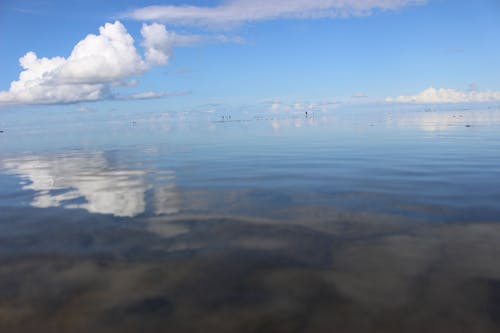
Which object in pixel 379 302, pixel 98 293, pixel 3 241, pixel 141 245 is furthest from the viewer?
Answer: pixel 3 241

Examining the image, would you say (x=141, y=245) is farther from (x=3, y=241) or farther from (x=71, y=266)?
(x=3, y=241)

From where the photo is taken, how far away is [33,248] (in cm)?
767

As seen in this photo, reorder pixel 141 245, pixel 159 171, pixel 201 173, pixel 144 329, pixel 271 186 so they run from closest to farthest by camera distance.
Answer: pixel 144 329
pixel 141 245
pixel 271 186
pixel 201 173
pixel 159 171

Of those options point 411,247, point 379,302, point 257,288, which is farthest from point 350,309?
point 411,247

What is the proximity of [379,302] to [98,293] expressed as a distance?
450 cm

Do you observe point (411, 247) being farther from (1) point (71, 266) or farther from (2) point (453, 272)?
(1) point (71, 266)

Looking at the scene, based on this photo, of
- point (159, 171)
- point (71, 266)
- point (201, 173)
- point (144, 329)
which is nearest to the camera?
point (144, 329)

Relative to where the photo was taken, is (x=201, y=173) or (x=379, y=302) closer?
(x=379, y=302)

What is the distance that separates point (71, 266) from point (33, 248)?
67.7 inches

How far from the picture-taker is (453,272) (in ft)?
19.3

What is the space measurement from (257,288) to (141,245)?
3.20 metres

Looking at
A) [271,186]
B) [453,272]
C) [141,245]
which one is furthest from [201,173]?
[453,272]

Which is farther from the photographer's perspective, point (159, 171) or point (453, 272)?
point (159, 171)

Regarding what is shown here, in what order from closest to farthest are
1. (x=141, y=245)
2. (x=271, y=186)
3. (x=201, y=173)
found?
(x=141, y=245), (x=271, y=186), (x=201, y=173)
